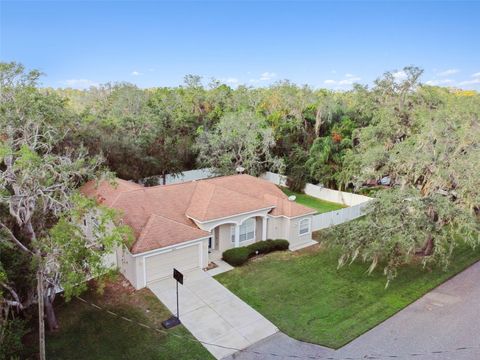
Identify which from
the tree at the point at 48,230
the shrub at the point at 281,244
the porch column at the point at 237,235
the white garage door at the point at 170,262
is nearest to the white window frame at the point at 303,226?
the shrub at the point at 281,244

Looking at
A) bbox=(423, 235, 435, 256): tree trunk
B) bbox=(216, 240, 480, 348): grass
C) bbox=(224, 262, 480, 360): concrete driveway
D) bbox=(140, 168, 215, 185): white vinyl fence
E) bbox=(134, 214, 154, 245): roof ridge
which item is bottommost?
bbox=(224, 262, 480, 360): concrete driveway

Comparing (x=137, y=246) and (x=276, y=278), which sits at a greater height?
(x=137, y=246)

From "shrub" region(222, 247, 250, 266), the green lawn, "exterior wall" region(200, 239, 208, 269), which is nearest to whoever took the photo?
"exterior wall" region(200, 239, 208, 269)

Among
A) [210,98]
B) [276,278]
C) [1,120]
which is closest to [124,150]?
[1,120]

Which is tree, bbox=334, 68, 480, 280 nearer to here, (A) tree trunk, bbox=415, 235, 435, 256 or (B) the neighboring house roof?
(A) tree trunk, bbox=415, 235, 435, 256

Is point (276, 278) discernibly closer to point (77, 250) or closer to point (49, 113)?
point (77, 250)

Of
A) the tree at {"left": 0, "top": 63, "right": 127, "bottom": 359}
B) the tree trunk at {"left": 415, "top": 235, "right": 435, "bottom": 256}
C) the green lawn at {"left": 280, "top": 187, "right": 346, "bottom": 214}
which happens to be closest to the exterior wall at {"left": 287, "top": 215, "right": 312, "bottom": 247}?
the tree trunk at {"left": 415, "top": 235, "right": 435, "bottom": 256}
